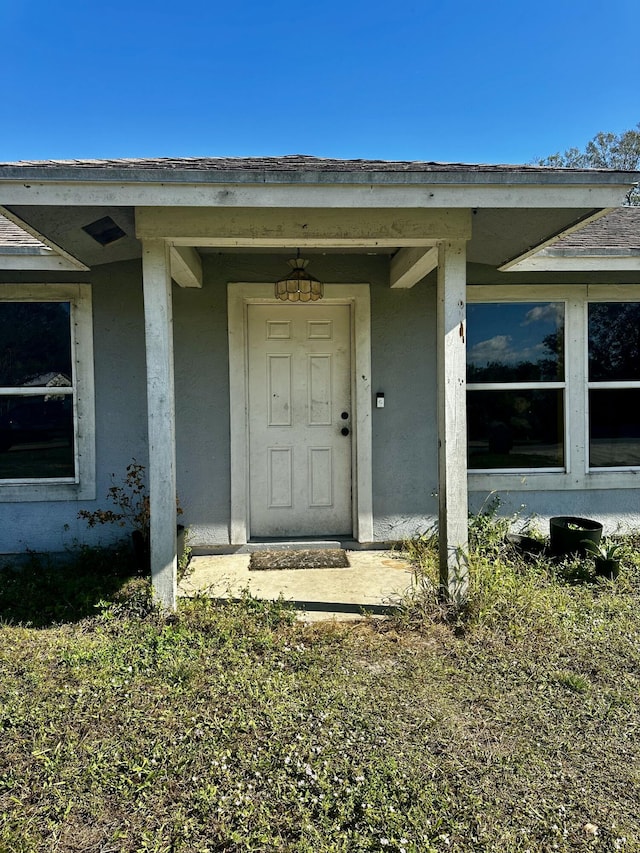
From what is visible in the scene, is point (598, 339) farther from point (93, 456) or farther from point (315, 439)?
point (93, 456)

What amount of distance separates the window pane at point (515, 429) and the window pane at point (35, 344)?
13.0 ft

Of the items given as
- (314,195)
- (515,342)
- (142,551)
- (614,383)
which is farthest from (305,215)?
(614,383)

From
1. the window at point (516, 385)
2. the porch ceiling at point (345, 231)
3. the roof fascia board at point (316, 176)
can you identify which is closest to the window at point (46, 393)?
the porch ceiling at point (345, 231)

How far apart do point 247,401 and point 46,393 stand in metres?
1.87

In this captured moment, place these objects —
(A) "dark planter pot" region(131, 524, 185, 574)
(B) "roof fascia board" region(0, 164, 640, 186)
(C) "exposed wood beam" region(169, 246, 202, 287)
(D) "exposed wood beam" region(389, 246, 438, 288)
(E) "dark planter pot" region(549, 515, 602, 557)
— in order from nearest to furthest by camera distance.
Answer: (B) "roof fascia board" region(0, 164, 640, 186) < (C) "exposed wood beam" region(169, 246, 202, 287) < (D) "exposed wood beam" region(389, 246, 438, 288) < (A) "dark planter pot" region(131, 524, 185, 574) < (E) "dark planter pot" region(549, 515, 602, 557)

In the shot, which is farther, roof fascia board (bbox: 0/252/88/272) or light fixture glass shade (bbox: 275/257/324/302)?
light fixture glass shade (bbox: 275/257/324/302)

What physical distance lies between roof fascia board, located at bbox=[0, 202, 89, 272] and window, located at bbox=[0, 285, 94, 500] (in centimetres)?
31

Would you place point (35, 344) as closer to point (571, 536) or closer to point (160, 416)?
point (160, 416)

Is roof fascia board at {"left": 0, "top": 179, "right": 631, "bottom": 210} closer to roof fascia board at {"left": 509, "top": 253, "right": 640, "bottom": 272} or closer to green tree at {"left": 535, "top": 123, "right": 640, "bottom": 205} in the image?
roof fascia board at {"left": 509, "top": 253, "right": 640, "bottom": 272}

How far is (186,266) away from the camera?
4.30m

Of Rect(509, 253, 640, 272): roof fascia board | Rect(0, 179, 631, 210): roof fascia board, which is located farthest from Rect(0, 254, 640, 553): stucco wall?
Rect(0, 179, 631, 210): roof fascia board

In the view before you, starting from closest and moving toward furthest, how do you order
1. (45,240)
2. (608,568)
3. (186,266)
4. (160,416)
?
(160,416)
(45,240)
(186,266)
(608,568)

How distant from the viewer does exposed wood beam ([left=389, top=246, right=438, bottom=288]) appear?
13.7 feet

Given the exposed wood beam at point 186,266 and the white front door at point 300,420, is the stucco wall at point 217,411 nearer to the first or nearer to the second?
the exposed wood beam at point 186,266
